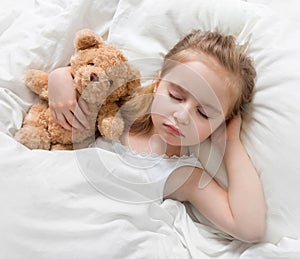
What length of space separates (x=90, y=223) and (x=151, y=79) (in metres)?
0.39

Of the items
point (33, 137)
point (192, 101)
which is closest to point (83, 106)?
point (33, 137)

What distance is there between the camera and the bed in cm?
91

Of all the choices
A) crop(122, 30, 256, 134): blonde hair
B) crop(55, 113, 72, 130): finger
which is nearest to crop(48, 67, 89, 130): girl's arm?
crop(55, 113, 72, 130): finger

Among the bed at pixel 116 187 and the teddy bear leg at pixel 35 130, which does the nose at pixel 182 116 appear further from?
the teddy bear leg at pixel 35 130

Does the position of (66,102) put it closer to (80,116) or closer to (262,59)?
(80,116)

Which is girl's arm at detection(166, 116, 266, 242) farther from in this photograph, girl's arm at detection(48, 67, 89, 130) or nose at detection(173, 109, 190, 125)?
girl's arm at detection(48, 67, 89, 130)

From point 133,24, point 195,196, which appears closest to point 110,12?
point 133,24

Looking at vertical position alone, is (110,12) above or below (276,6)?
below

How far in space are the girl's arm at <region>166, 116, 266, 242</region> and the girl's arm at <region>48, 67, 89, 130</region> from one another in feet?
0.89

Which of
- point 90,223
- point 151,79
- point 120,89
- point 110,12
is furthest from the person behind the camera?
point 110,12

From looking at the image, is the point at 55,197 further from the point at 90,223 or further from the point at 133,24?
the point at 133,24

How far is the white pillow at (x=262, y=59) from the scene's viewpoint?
970 mm

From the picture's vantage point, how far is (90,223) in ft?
3.05

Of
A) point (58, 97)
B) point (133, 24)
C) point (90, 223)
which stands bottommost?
point (90, 223)
